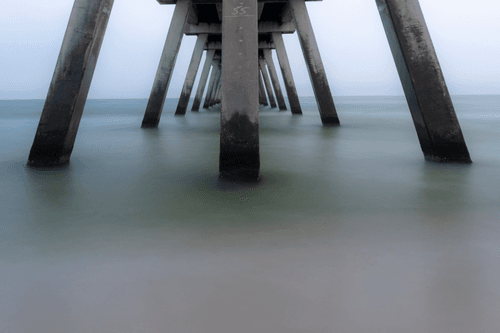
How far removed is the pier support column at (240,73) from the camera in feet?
17.4

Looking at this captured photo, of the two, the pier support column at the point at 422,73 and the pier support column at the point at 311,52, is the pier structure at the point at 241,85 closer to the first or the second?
the pier support column at the point at 422,73

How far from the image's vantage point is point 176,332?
6.51 ft

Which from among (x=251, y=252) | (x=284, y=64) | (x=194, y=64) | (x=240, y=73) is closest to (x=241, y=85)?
(x=240, y=73)

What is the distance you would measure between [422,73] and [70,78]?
5.67 m

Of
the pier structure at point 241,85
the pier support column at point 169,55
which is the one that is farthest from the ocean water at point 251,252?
the pier support column at point 169,55

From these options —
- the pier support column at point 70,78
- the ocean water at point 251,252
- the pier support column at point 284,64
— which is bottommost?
the ocean water at point 251,252

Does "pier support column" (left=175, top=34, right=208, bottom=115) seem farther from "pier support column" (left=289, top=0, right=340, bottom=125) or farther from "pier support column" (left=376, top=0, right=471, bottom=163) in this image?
"pier support column" (left=376, top=0, right=471, bottom=163)

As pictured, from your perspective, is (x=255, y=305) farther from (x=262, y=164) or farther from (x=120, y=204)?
(x=262, y=164)

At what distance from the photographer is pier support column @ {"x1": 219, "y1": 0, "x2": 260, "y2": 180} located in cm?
530

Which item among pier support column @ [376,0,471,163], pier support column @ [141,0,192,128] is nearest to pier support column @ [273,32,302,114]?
pier support column @ [141,0,192,128]

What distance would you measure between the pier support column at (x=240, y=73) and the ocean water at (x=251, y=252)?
78cm

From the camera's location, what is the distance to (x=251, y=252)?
2.99 meters

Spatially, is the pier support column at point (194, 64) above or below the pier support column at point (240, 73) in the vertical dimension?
above

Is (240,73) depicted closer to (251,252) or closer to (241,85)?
(241,85)
